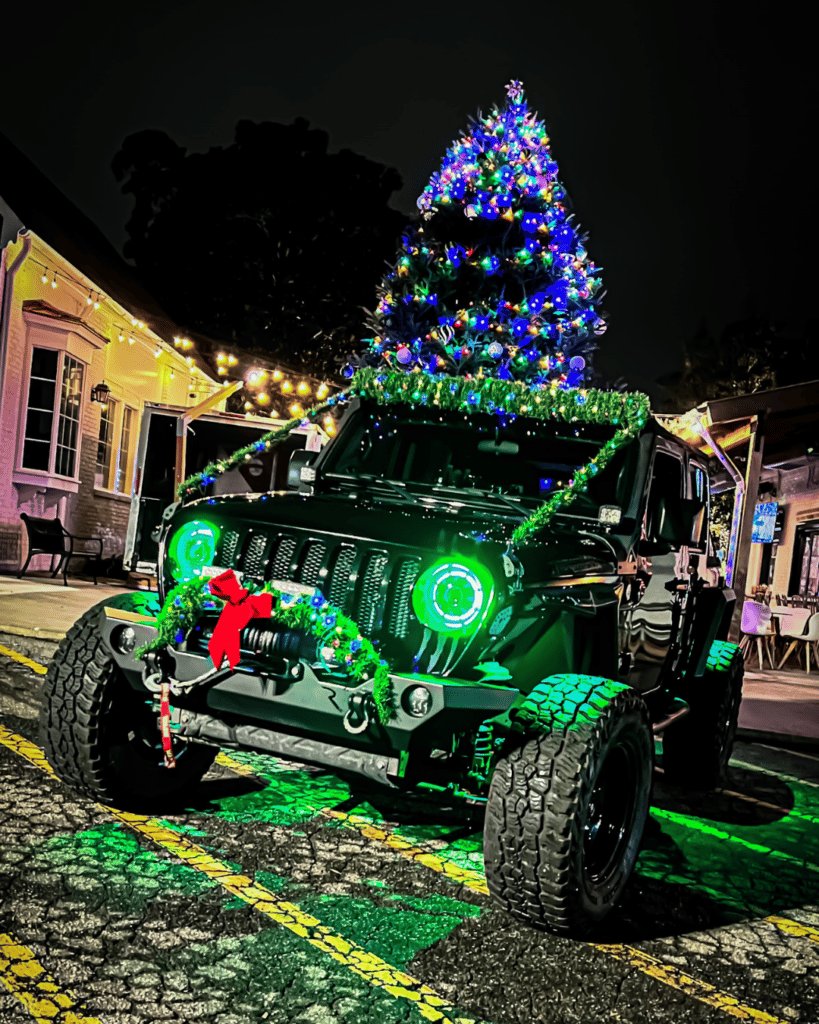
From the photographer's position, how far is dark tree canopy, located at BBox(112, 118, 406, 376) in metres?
37.0

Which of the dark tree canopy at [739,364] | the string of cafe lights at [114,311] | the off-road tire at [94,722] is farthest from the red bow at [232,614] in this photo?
the dark tree canopy at [739,364]

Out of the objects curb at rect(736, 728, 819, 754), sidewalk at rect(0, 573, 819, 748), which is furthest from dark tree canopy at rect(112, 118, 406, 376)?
curb at rect(736, 728, 819, 754)

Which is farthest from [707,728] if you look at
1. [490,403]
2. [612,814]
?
[490,403]

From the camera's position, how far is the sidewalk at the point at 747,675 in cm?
867

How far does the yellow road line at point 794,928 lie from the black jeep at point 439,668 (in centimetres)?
67

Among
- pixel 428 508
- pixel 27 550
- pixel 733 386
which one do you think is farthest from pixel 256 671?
pixel 733 386

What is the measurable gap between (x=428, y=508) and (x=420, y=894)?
1594 millimetres

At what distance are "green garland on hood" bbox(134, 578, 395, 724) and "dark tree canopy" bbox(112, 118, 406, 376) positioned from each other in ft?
110

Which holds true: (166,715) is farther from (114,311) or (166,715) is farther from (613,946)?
(114,311)

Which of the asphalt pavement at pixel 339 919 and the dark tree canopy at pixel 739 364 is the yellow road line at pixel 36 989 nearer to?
the asphalt pavement at pixel 339 919

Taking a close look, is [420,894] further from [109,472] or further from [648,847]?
[109,472]

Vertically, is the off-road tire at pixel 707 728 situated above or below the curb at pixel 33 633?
above

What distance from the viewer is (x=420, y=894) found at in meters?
4.07

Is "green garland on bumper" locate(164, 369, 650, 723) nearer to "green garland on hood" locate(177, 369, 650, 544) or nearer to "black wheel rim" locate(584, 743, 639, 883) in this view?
"green garland on hood" locate(177, 369, 650, 544)
